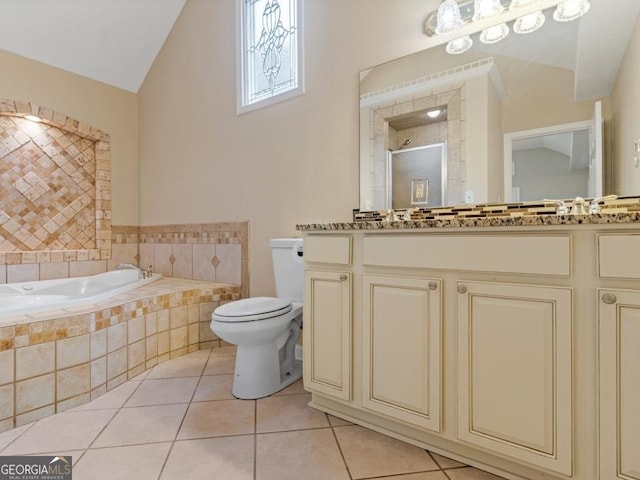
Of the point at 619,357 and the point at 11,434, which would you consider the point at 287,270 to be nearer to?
the point at 11,434

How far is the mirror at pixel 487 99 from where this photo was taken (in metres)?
1.42

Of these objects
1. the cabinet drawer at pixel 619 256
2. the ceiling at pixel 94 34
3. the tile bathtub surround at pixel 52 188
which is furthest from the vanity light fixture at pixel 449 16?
the tile bathtub surround at pixel 52 188

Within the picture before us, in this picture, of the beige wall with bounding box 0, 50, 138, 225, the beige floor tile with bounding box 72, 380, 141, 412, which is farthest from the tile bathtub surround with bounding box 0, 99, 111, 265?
the beige floor tile with bounding box 72, 380, 141, 412

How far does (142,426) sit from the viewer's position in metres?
1.53

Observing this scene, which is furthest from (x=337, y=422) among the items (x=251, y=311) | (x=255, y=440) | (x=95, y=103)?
(x=95, y=103)

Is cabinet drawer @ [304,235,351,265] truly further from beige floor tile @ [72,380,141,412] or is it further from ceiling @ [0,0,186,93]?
ceiling @ [0,0,186,93]

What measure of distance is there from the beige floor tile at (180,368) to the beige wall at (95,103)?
1.79 meters

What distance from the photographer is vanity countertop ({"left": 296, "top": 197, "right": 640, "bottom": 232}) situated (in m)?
0.97

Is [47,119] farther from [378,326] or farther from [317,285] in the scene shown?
[378,326]

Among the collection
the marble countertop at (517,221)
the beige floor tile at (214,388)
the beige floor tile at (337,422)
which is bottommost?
the beige floor tile at (214,388)

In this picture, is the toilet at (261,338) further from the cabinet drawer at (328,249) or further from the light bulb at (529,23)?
the light bulb at (529,23)

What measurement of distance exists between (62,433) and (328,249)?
4.47 feet

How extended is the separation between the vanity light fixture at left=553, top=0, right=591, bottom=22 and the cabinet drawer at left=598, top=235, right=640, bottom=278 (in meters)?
1.13

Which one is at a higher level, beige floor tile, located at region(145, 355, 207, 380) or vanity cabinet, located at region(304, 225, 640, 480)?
vanity cabinet, located at region(304, 225, 640, 480)
